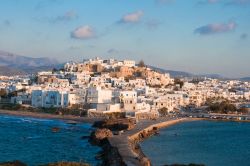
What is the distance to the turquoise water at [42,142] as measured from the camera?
30.7 m

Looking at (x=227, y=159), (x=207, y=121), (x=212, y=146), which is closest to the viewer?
(x=227, y=159)

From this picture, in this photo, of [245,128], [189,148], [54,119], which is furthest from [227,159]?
[54,119]

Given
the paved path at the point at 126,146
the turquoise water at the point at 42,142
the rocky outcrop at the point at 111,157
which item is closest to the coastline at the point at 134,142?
the paved path at the point at 126,146

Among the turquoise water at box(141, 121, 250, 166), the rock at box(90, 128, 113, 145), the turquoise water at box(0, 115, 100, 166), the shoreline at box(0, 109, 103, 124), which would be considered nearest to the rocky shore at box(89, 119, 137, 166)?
the rock at box(90, 128, 113, 145)

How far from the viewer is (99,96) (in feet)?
207

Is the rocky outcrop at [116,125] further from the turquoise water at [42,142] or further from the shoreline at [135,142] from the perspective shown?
the shoreline at [135,142]

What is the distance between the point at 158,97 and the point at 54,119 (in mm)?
18161

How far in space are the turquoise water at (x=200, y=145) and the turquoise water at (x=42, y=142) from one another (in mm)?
4317

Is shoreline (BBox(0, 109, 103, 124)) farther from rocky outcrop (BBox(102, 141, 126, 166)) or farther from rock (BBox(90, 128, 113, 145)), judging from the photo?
rocky outcrop (BBox(102, 141, 126, 166))

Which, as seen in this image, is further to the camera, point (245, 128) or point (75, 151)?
point (245, 128)

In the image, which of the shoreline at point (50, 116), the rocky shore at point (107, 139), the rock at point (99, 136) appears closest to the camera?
the rocky shore at point (107, 139)

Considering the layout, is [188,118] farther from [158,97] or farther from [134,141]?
[134,141]

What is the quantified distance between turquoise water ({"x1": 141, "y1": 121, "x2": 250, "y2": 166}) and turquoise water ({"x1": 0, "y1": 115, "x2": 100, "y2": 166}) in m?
4.32

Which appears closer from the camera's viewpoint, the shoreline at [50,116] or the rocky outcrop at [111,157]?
the rocky outcrop at [111,157]
